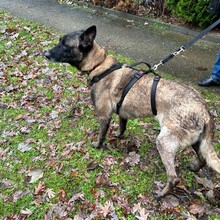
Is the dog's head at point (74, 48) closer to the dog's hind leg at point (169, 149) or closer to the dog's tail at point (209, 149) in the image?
the dog's hind leg at point (169, 149)

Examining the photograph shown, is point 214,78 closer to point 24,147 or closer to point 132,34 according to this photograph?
point 132,34

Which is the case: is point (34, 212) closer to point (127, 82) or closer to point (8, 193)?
point (8, 193)

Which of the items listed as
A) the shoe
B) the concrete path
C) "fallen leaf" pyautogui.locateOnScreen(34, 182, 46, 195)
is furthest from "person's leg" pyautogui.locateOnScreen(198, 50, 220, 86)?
"fallen leaf" pyautogui.locateOnScreen(34, 182, 46, 195)

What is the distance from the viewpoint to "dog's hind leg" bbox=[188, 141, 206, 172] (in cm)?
348

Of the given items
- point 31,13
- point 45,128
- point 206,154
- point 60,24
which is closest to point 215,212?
point 206,154

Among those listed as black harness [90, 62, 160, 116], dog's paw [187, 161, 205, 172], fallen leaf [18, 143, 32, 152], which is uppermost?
black harness [90, 62, 160, 116]

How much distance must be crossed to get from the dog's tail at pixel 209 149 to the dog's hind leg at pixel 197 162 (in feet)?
0.24

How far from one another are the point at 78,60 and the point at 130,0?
5.98 metres

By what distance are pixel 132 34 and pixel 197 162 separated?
5.31 metres

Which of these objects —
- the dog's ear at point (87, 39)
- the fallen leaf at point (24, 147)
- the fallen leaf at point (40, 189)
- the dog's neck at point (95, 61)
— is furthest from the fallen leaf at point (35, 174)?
the dog's ear at point (87, 39)

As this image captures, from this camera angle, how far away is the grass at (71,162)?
3.51 meters

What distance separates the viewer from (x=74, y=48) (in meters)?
4.02

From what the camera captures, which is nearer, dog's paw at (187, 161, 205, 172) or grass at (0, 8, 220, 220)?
grass at (0, 8, 220, 220)

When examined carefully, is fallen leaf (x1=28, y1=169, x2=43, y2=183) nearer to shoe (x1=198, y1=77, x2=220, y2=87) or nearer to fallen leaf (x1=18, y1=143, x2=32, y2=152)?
fallen leaf (x1=18, y1=143, x2=32, y2=152)
